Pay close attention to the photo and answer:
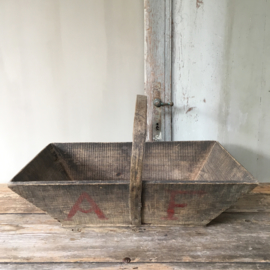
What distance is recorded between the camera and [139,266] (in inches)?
27.5

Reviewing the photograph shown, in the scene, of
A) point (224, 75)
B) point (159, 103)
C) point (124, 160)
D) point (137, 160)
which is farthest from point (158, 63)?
point (137, 160)

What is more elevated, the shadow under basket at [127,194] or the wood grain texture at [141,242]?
the shadow under basket at [127,194]

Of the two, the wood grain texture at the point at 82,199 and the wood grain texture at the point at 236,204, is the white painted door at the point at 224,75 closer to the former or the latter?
the wood grain texture at the point at 236,204

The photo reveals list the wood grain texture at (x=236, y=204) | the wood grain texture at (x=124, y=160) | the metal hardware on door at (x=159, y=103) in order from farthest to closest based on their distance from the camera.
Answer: the metal hardware on door at (x=159, y=103) < the wood grain texture at (x=124, y=160) < the wood grain texture at (x=236, y=204)

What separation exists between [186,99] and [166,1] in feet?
1.69

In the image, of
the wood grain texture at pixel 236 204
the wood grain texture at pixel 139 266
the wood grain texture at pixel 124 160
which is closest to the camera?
the wood grain texture at pixel 139 266

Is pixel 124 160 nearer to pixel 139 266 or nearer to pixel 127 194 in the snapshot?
pixel 127 194

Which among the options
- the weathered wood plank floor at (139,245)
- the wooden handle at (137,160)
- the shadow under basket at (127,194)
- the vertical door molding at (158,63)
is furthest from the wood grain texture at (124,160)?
the wooden handle at (137,160)

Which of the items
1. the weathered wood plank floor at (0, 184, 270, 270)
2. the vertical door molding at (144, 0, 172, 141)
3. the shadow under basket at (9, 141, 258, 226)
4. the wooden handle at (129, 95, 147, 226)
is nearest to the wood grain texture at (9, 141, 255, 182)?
the shadow under basket at (9, 141, 258, 226)

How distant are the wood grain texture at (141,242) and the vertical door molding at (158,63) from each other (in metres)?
0.60

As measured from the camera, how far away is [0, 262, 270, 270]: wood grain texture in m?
0.69

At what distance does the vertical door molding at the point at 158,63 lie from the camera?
121cm

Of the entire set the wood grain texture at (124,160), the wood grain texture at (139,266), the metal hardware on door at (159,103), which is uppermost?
the metal hardware on door at (159,103)

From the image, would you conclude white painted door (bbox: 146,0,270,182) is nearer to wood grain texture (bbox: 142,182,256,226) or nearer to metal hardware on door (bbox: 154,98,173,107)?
metal hardware on door (bbox: 154,98,173,107)
